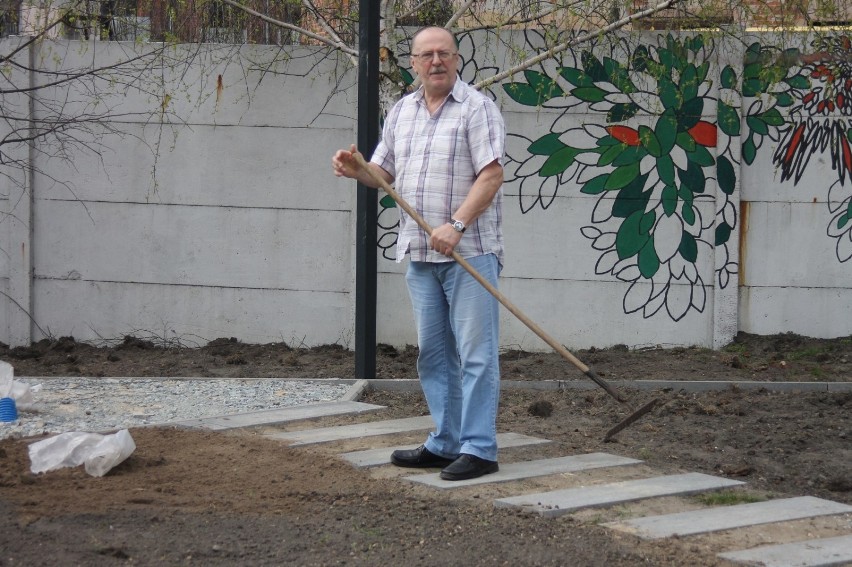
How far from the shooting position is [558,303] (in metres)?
7.71

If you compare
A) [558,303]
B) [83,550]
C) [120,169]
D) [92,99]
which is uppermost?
[92,99]

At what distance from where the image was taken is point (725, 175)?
301 inches

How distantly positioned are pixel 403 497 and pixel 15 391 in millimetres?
2519

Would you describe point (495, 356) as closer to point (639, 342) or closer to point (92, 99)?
point (639, 342)

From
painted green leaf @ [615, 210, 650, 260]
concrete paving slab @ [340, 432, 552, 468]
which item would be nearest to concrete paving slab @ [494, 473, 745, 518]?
concrete paving slab @ [340, 432, 552, 468]

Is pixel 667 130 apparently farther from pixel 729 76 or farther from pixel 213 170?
pixel 213 170

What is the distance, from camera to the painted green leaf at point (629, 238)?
767 centimetres

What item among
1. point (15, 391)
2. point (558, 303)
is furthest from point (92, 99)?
point (558, 303)

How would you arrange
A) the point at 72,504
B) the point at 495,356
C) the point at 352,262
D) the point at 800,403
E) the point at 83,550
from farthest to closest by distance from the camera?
1. the point at 352,262
2. the point at 800,403
3. the point at 495,356
4. the point at 72,504
5. the point at 83,550

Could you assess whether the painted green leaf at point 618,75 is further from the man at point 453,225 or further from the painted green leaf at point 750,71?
the man at point 453,225

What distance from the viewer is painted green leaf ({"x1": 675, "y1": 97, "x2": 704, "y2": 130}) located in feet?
25.1

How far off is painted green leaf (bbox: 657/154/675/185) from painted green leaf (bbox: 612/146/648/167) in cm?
13

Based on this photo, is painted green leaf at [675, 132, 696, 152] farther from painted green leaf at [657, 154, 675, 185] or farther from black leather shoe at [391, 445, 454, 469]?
black leather shoe at [391, 445, 454, 469]

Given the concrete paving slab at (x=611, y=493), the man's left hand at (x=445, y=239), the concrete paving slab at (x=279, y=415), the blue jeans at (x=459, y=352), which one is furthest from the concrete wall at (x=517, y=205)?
the man's left hand at (x=445, y=239)
